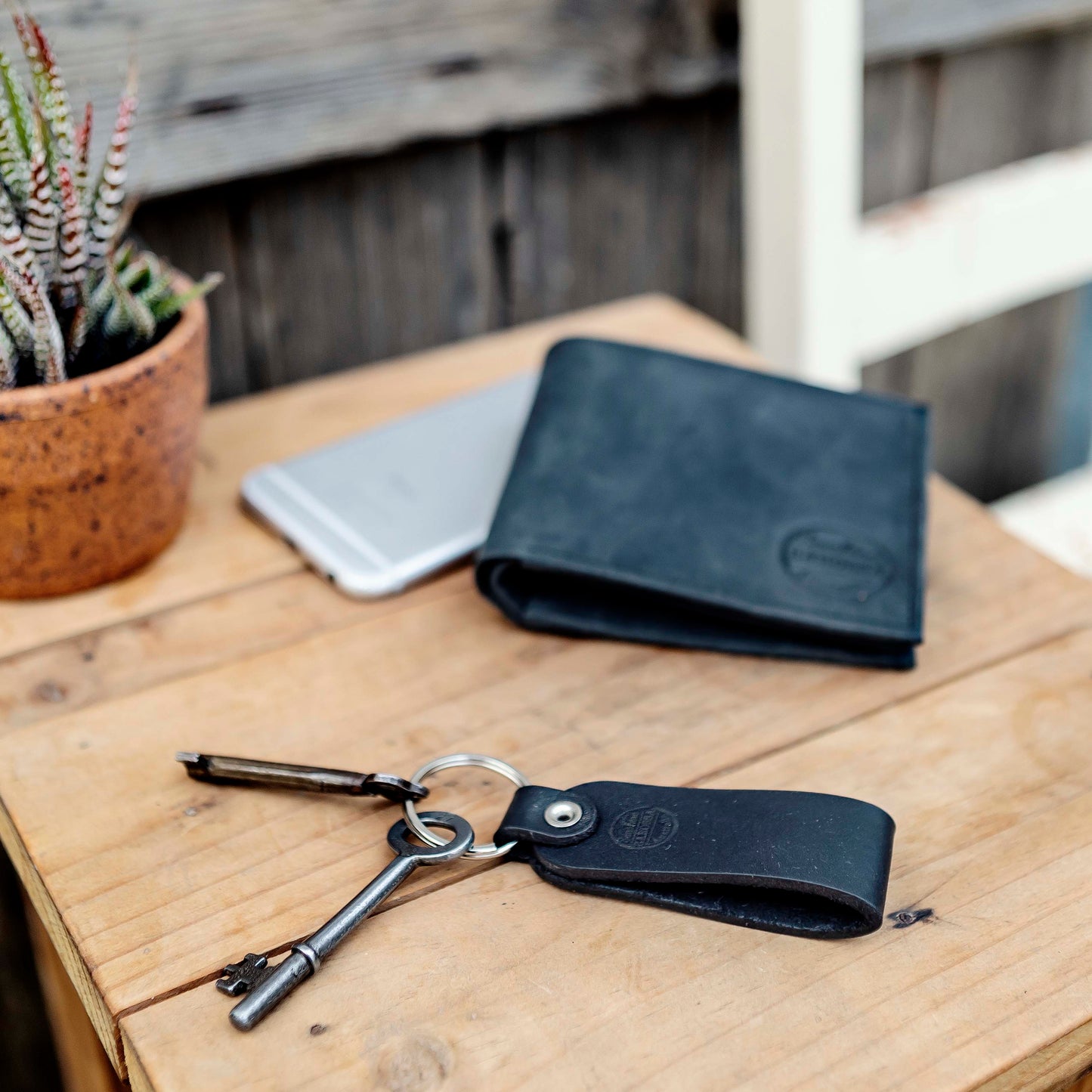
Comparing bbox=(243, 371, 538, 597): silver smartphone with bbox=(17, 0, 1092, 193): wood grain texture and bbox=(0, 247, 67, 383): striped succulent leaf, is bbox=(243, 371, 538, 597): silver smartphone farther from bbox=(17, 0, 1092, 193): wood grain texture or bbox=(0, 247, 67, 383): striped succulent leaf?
bbox=(17, 0, 1092, 193): wood grain texture

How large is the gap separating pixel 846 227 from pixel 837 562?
1.52ft

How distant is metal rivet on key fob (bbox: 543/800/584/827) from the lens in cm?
47

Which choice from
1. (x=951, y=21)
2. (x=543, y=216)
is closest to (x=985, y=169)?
(x=951, y=21)

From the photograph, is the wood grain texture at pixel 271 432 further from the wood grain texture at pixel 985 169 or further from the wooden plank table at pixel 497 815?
the wood grain texture at pixel 985 169

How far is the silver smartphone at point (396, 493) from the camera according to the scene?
0.66 m

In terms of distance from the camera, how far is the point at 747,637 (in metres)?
0.60

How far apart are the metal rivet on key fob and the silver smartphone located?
205mm

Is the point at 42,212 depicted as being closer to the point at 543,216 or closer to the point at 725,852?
the point at 725,852

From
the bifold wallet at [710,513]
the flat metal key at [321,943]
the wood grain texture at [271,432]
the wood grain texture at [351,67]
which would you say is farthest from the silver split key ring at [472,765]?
the wood grain texture at [351,67]

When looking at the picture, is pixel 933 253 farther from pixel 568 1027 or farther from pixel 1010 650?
pixel 568 1027

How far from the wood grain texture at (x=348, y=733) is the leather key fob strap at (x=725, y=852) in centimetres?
4

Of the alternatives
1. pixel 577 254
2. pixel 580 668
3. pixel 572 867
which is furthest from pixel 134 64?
pixel 572 867

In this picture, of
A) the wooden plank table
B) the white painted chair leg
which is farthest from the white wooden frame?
the wooden plank table

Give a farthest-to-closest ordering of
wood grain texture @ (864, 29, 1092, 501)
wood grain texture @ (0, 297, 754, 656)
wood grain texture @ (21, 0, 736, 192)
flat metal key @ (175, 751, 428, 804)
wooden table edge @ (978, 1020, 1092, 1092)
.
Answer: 1. wood grain texture @ (864, 29, 1092, 501)
2. wood grain texture @ (21, 0, 736, 192)
3. wood grain texture @ (0, 297, 754, 656)
4. flat metal key @ (175, 751, 428, 804)
5. wooden table edge @ (978, 1020, 1092, 1092)
